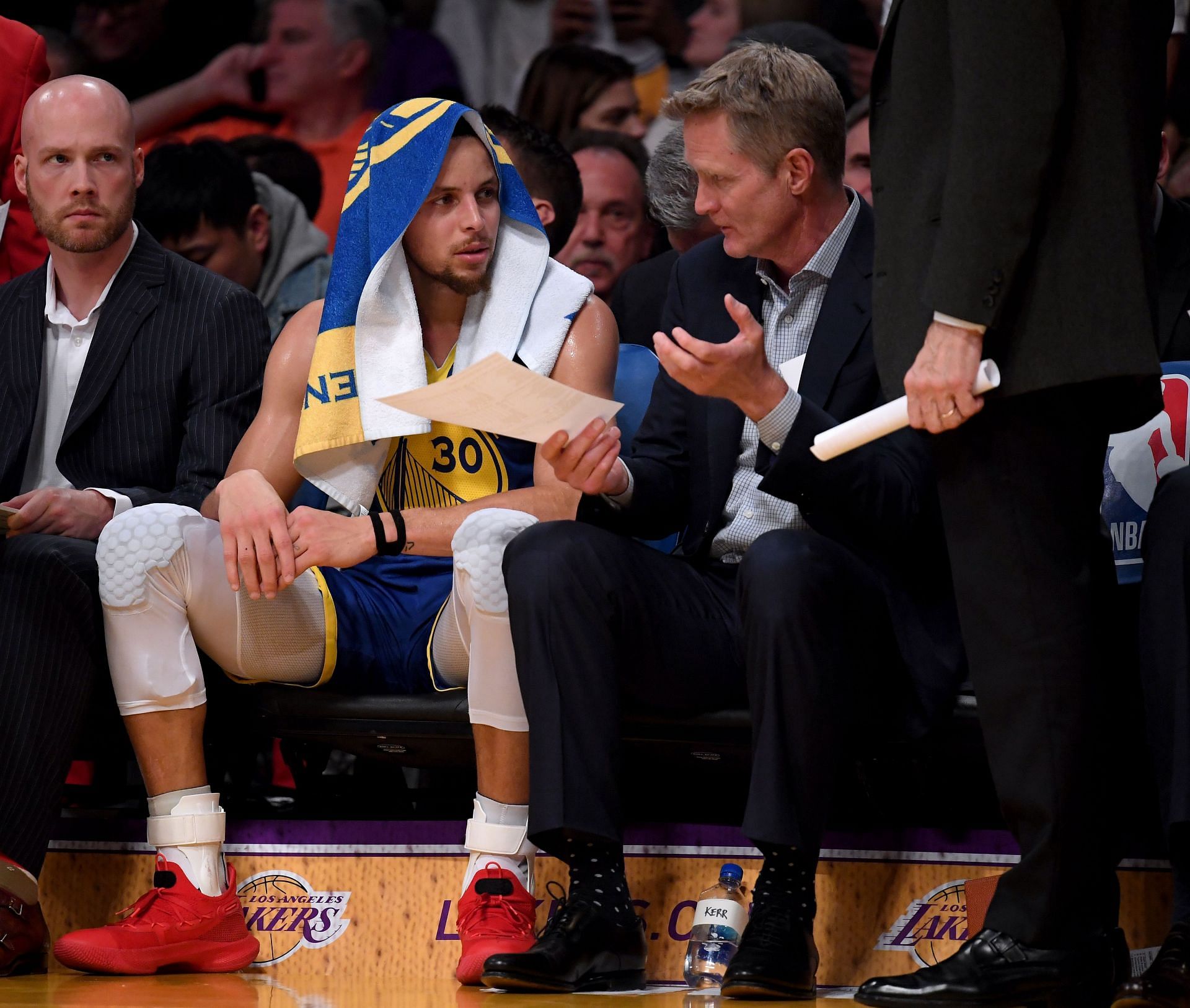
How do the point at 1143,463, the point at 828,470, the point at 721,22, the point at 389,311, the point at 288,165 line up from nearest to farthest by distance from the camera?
the point at 828,470, the point at 1143,463, the point at 389,311, the point at 721,22, the point at 288,165

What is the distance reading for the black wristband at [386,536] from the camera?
2.79m

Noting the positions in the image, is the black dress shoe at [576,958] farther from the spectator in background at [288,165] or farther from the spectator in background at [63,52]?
the spectator in background at [63,52]

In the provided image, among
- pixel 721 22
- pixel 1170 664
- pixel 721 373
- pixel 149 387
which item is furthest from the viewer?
pixel 721 22

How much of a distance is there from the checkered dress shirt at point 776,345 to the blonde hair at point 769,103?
15 cm

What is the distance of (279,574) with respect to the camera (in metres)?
2.71

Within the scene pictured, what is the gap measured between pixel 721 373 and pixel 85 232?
160cm

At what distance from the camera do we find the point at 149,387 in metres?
3.18

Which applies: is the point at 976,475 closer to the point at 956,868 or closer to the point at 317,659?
the point at 956,868

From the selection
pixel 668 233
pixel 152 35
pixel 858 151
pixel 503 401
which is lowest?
pixel 503 401

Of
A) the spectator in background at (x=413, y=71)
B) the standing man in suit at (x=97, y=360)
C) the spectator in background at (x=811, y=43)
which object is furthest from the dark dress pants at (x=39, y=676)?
the spectator in background at (x=413, y=71)

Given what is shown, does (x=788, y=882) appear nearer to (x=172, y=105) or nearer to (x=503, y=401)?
(x=503, y=401)

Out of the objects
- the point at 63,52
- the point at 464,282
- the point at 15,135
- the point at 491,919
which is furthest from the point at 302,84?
the point at 491,919

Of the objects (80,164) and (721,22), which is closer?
(80,164)

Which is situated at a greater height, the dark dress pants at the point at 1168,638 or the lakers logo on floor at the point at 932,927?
the dark dress pants at the point at 1168,638
